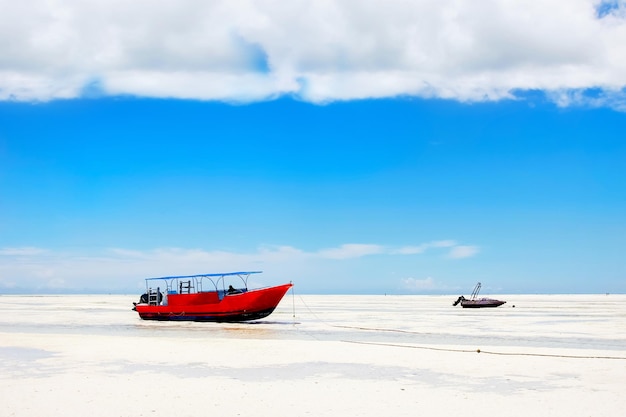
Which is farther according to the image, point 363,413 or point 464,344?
point 464,344

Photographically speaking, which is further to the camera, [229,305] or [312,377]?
[229,305]

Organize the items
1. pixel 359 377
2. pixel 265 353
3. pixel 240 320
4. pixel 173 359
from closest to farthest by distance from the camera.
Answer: pixel 359 377
pixel 173 359
pixel 265 353
pixel 240 320

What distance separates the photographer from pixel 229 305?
34.9 meters

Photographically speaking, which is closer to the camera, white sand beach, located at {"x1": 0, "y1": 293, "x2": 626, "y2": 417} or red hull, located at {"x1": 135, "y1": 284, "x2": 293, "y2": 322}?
white sand beach, located at {"x1": 0, "y1": 293, "x2": 626, "y2": 417}

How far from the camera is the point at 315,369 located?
15.3 metres

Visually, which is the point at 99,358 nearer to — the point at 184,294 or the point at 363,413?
the point at 363,413

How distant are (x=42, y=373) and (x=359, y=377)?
7.68 metres

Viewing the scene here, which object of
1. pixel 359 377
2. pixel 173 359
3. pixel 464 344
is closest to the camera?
pixel 359 377

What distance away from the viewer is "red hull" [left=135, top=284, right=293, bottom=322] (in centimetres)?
3469

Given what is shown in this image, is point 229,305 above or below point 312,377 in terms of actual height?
above

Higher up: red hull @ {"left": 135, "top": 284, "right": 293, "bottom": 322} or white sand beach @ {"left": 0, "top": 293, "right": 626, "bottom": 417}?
red hull @ {"left": 135, "top": 284, "right": 293, "bottom": 322}

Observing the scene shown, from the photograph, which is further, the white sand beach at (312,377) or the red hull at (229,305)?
the red hull at (229,305)

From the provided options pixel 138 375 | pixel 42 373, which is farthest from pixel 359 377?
pixel 42 373

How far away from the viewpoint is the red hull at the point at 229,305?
34.7 metres
